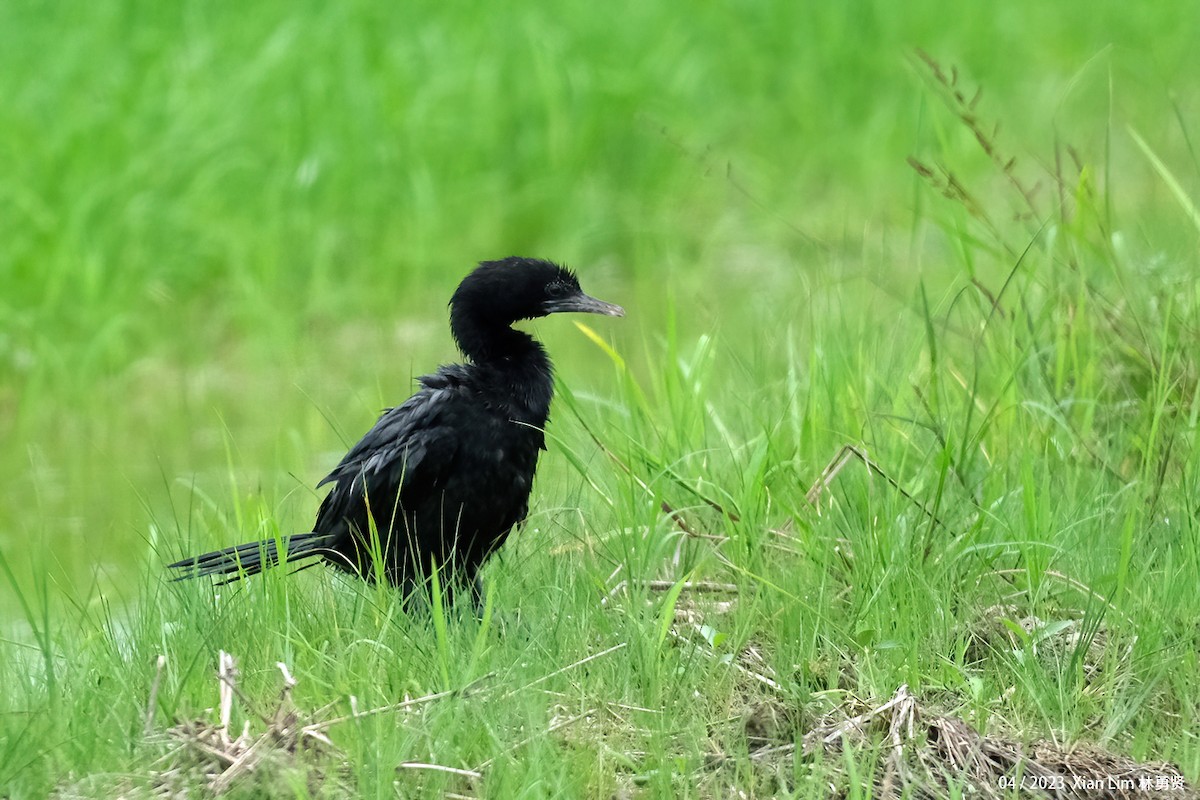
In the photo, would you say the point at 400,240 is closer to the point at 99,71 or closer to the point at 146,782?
the point at 99,71

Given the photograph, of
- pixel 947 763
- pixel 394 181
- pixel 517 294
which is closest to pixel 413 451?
pixel 517 294

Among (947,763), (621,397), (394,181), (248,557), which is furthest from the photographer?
(394,181)

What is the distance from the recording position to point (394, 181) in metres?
8.41

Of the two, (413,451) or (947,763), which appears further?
(413,451)

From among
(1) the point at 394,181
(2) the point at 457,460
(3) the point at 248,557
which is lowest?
(3) the point at 248,557

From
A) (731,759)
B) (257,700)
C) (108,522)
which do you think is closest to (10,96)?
(108,522)

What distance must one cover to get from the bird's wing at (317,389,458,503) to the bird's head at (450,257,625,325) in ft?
0.96

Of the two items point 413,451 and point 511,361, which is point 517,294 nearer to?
point 511,361

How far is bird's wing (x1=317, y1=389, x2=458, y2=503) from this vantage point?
4.21 metres

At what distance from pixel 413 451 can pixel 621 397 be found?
4.28 feet

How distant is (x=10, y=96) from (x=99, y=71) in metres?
0.47

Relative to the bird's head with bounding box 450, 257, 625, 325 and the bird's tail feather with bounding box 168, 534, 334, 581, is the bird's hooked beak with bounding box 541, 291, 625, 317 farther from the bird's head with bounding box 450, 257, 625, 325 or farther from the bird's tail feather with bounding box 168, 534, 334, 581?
the bird's tail feather with bounding box 168, 534, 334, 581

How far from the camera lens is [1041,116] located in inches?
382

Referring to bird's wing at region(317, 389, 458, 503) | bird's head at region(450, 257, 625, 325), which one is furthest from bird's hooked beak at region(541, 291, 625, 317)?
bird's wing at region(317, 389, 458, 503)
